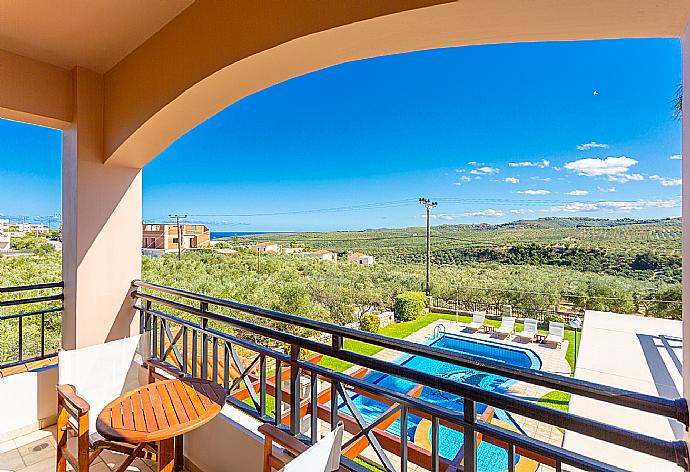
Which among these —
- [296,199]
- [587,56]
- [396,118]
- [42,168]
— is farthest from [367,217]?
[42,168]

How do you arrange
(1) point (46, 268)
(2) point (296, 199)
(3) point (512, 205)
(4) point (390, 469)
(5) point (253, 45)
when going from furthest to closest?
(2) point (296, 199)
(3) point (512, 205)
(1) point (46, 268)
(5) point (253, 45)
(4) point (390, 469)

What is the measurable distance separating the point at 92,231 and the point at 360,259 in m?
13.1

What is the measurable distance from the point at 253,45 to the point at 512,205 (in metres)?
18.4

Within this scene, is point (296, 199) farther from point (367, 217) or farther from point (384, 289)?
point (384, 289)

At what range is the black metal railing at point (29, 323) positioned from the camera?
2652 millimetres

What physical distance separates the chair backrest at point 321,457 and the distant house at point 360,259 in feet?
46.8

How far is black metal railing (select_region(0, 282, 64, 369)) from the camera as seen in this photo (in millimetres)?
2652

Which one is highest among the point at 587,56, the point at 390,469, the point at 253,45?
the point at 587,56

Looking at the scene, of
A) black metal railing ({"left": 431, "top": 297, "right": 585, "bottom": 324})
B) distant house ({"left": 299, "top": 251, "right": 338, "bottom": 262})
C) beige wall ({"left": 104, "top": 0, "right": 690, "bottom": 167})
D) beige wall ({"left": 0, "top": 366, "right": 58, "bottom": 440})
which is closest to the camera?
beige wall ({"left": 104, "top": 0, "right": 690, "bottom": 167})

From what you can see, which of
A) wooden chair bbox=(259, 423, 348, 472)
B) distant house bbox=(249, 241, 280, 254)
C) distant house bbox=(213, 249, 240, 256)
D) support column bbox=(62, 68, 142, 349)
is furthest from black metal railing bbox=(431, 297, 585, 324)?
wooden chair bbox=(259, 423, 348, 472)

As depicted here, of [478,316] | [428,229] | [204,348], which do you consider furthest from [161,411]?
[428,229]

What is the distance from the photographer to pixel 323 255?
1548 cm

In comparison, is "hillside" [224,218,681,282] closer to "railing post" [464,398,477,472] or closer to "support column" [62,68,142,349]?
"railing post" [464,398,477,472]

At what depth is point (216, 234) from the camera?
43.7 feet
